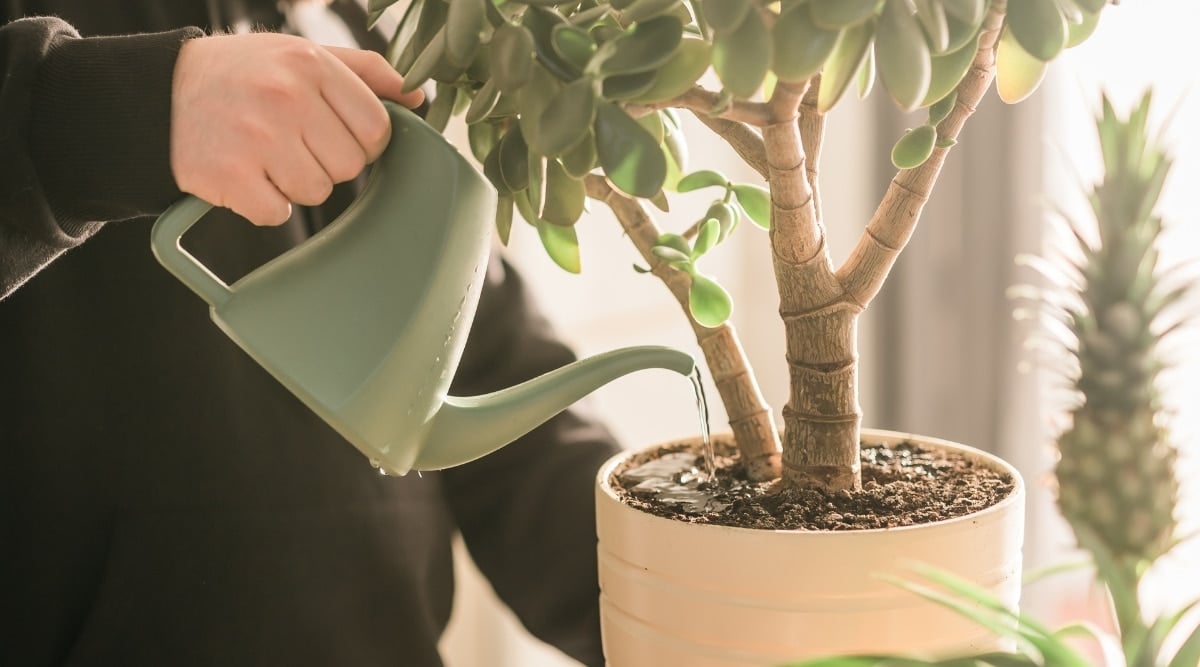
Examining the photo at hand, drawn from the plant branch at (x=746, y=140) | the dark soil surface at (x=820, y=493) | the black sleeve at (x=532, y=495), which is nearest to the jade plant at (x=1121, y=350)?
the black sleeve at (x=532, y=495)

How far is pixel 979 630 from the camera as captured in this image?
617 mm

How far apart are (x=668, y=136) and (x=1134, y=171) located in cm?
115

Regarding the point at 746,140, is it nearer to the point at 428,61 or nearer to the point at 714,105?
the point at 714,105

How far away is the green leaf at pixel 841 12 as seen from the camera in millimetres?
471

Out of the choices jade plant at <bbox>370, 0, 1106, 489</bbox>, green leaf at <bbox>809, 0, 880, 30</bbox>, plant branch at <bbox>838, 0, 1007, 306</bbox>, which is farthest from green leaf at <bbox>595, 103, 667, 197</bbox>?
plant branch at <bbox>838, 0, 1007, 306</bbox>

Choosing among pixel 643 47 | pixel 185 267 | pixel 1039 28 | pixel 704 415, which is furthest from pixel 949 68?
pixel 185 267

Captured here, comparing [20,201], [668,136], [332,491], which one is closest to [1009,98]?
[668,136]

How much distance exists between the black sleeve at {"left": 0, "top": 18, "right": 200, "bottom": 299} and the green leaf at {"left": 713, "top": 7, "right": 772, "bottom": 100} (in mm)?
349

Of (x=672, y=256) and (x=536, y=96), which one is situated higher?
(x=536, y=96)

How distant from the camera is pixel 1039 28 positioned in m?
0.51

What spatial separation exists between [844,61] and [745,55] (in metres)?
0.05

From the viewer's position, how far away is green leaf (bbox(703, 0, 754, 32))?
481 millimetres

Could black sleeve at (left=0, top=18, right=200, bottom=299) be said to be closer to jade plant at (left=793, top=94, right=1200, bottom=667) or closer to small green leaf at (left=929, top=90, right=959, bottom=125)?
small green leaf at (left=929, top=90, right=959, bottom=125)

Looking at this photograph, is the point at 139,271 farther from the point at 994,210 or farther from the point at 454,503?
the point at 994,210
